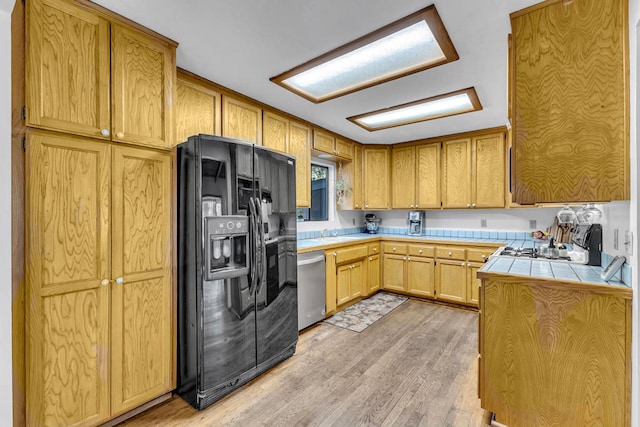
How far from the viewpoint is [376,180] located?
15.4ft

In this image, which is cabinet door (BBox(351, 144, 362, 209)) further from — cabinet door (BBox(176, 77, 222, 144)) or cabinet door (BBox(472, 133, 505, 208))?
cabinet door (BBox(176, 77, 222, 144))

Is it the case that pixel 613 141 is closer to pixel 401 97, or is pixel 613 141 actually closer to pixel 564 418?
pixel 564 418

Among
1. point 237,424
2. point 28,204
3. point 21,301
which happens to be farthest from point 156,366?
point 28,204

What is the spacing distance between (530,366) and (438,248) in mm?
2402

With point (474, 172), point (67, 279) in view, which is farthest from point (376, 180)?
point (67, 279)

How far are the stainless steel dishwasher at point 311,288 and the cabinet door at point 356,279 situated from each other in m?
0.67

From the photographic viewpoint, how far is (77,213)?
157 centimetres

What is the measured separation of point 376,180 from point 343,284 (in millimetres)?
1860

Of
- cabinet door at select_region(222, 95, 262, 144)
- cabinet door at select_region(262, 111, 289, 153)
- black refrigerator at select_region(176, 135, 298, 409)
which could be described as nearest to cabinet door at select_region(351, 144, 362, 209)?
cabinet door at select_region(262, 111, 289, 153)

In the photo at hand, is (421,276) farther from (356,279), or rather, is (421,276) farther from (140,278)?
(140,278)

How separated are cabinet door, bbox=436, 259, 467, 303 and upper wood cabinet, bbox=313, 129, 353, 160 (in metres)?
2.02

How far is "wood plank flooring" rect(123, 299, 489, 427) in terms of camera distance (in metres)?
1.81

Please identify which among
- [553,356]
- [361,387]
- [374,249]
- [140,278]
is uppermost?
[140,278]

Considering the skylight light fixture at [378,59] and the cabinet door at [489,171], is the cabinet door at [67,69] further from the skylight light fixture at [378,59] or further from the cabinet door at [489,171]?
the cabinet door at [489,171]
